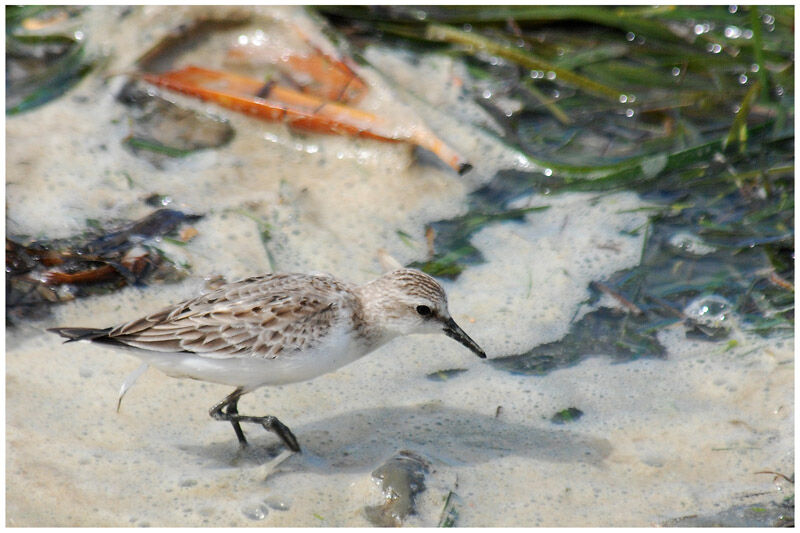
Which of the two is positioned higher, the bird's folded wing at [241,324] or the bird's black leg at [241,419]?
the bird's folded wing at [241,324]

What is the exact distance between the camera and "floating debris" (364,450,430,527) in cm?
385

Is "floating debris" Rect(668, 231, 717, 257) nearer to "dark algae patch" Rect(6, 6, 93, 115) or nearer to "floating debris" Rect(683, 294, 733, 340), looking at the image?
"floating debris" Rect(683, 294, 733, 340)

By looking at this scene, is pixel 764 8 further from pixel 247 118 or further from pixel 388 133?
pixel 247 118

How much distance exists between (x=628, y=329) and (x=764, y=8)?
3.30m

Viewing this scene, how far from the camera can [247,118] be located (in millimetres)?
6359

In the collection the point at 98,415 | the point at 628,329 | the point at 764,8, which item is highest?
the point at 764,8

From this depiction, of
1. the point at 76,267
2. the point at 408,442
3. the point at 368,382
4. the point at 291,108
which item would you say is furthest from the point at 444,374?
the point at 291,108

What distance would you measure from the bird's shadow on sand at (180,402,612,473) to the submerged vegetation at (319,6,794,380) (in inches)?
19.2

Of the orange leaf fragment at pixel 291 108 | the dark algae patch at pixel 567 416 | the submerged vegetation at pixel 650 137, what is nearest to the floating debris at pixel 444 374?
the submerged vegetation at pixel 650 137

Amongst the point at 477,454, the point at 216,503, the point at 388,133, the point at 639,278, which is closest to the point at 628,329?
the point at 639,278

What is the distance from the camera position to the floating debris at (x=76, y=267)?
16.0 feet

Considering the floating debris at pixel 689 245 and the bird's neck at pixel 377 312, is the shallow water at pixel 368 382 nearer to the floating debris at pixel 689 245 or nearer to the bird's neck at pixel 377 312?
the floating debris at pixel 689 245

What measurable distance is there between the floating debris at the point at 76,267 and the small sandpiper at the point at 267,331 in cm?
95

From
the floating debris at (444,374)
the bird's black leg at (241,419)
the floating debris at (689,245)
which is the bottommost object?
the floating debris at (444,374)
